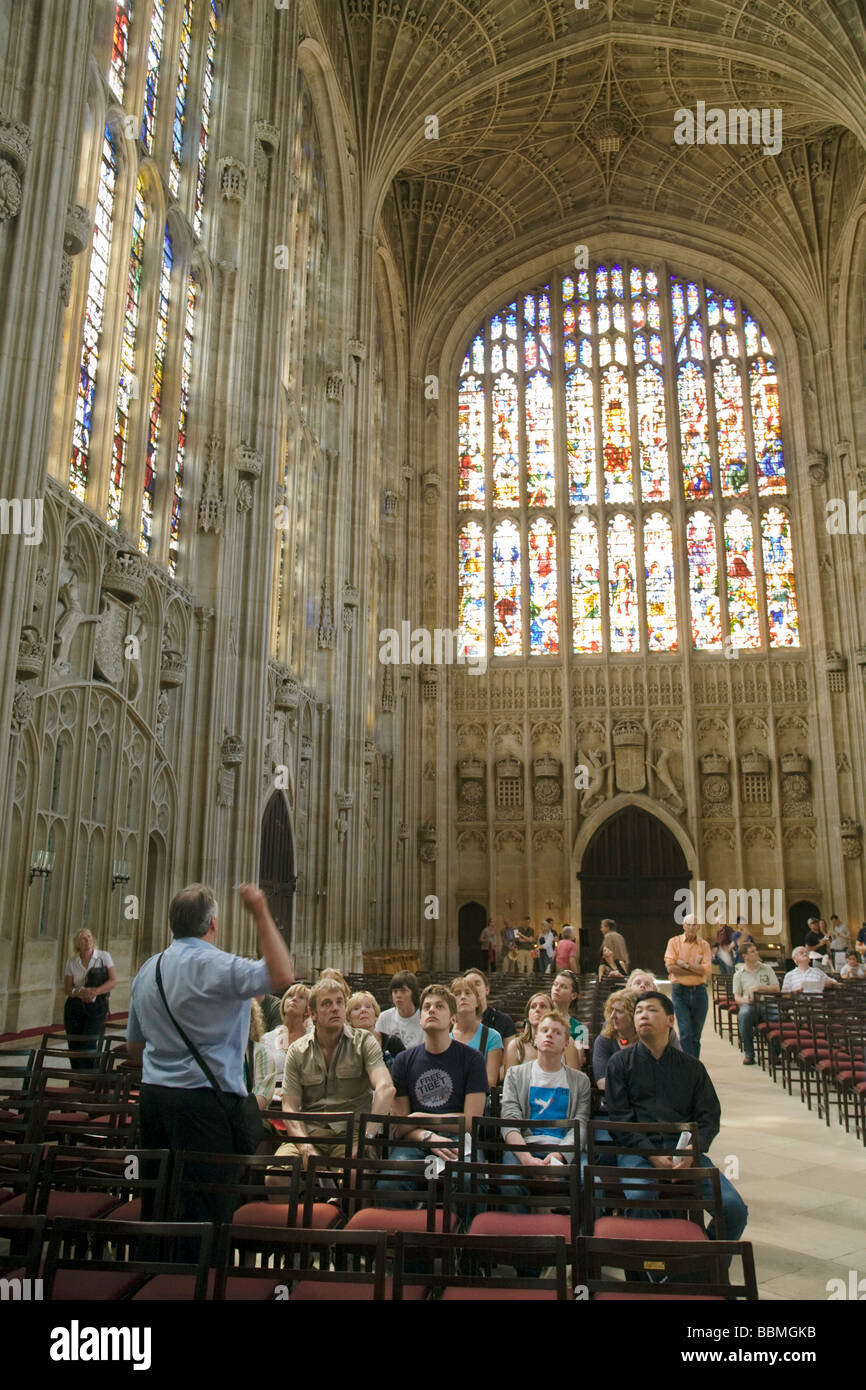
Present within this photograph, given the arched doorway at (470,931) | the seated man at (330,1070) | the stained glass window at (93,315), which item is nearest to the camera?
the seated man at (330,1070)

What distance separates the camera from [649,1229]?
4.19m

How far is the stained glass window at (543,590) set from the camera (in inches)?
1163

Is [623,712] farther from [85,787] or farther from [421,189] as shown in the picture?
[85,787]

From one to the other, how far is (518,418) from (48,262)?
2302 centimetres

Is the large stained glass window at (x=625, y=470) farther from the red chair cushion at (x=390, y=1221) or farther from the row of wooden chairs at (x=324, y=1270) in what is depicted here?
the row of wooden chairs at (x=324, y=1270)

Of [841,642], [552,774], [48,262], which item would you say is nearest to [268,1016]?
[48,262]

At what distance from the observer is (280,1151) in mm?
5145

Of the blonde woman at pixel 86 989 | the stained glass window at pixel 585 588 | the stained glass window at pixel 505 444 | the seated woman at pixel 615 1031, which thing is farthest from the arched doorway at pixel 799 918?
the seated woman at pixel 615 1031

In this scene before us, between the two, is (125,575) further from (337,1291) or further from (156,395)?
(337,1291)

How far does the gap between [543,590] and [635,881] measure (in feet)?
28.1

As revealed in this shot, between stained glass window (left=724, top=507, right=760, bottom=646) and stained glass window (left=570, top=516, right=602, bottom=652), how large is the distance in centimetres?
363

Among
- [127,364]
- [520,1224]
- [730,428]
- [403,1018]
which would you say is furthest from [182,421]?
[730,428]

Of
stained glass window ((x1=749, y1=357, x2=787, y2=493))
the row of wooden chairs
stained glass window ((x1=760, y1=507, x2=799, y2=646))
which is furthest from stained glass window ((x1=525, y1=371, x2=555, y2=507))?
the row of wooden chairs

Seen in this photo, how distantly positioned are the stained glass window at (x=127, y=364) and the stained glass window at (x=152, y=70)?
77cm
